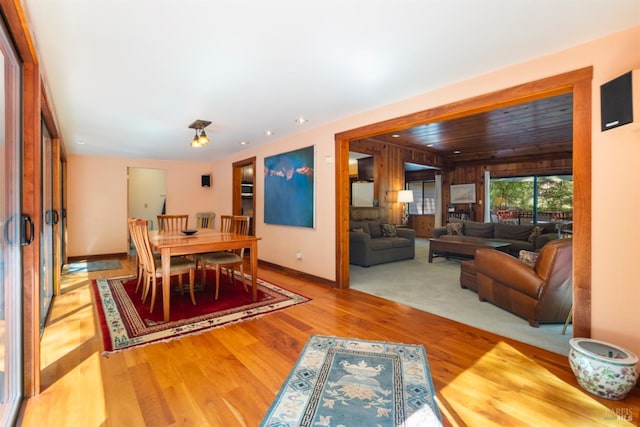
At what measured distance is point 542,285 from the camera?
2.73 metres

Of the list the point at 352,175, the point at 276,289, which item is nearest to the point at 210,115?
the point at 276,289

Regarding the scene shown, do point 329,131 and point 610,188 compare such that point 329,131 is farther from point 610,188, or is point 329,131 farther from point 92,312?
point 92,312

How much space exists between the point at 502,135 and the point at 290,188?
4242mm

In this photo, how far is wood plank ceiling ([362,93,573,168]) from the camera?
169 inches

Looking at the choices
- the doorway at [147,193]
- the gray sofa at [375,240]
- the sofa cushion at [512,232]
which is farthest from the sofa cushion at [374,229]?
the doorway at [147,193]

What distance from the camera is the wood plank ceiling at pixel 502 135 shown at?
429 centimetres

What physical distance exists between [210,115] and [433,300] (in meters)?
3.62

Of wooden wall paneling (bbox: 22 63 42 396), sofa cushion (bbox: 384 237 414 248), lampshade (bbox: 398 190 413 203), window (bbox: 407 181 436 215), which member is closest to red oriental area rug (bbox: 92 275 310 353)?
wooden wall paneling (bbox: 22 63 42 396)

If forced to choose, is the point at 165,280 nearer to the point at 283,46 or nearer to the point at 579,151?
the point at 283,46

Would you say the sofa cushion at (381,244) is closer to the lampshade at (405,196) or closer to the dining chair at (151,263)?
the lampshade at (405,196)

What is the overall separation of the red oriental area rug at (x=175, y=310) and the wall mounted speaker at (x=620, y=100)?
10.1 feet

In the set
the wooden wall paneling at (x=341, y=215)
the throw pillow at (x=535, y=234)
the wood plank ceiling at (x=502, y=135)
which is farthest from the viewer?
the throw pillow at (x=535, y=234)

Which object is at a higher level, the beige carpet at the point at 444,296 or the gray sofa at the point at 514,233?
the gray sofa at the point at 514,233

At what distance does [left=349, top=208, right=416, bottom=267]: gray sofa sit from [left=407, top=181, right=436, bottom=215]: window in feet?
13.7
